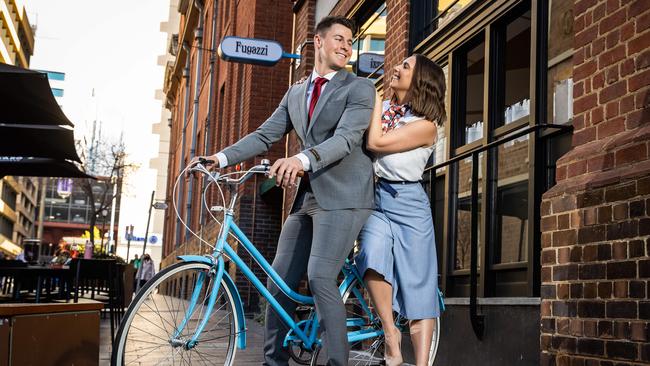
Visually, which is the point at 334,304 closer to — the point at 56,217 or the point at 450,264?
the point at 450,264

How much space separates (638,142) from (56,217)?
14078cm

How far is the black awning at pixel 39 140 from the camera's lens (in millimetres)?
10258

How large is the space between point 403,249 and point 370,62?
6.43 m

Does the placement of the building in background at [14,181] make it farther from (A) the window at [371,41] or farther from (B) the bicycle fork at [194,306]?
(B) the bicycle fork at [194,306]

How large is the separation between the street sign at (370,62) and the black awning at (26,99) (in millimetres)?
3647

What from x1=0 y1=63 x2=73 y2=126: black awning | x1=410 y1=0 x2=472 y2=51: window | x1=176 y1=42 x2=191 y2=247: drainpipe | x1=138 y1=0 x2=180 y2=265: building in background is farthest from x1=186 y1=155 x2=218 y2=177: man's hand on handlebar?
x1=138 y1=0 x2=180 y2=265: building in background

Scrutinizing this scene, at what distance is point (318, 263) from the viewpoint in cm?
411

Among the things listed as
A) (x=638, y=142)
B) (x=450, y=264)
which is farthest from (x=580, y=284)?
(x=450, y=264)

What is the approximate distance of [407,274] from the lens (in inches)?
176

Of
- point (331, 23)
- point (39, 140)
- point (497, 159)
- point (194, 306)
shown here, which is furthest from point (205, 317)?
point (39, 140)

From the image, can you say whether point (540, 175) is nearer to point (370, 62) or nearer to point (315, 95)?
point (315, 95)

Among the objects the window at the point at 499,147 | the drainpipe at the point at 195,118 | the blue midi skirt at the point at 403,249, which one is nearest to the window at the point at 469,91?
the window at the point at 499,147

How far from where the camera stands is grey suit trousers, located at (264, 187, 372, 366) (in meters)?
4.08

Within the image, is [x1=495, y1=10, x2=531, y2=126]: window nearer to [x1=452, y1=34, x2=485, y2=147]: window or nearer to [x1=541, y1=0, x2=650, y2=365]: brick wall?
[x1=452, y1=34, x2=485, y2=147]: window
